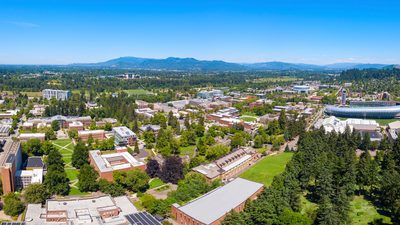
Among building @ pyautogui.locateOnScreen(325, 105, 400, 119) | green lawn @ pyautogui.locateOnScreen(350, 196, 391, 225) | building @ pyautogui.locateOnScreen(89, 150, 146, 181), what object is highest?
building @ pyautogui.locateOnScreen(325, 105, 400, 119)

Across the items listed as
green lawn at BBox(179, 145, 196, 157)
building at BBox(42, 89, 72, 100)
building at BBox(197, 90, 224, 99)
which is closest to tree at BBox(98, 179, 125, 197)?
green lawn at BBox(179, 145, 196, 157)

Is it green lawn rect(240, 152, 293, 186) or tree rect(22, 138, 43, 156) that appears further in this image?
tree rect(22, 138, 43, 156)

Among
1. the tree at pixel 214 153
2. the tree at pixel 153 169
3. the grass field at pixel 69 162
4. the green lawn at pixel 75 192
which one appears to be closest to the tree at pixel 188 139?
the tree at pixel 214 153

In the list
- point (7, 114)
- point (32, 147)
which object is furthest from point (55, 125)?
point (7, 114)

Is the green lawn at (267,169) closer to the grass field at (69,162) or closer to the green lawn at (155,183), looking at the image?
the green lawn at (155,183)

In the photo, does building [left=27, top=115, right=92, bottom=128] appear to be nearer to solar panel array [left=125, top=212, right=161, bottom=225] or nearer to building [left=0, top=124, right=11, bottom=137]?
building [left=0, top=124, right=11, bottom=137]
